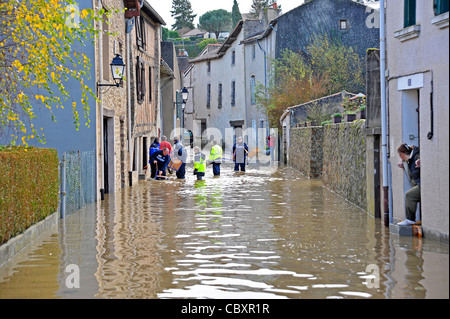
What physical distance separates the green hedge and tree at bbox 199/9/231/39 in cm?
11744

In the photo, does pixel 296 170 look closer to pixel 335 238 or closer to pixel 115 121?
pixel 115 121

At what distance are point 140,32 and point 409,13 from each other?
1854 cm

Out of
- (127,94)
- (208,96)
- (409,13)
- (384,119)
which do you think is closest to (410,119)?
(384,119)

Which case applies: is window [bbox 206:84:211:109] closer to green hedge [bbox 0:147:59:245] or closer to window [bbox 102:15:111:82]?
window [bbox 102:15:111:82]

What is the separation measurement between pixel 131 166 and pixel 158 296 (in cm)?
1866

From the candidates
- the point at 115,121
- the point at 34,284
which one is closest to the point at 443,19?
the point at 34,284

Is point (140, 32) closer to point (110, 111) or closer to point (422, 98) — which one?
point (110, 111)

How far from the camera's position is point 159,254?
10641 mm

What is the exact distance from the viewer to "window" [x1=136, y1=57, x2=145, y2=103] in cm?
2848

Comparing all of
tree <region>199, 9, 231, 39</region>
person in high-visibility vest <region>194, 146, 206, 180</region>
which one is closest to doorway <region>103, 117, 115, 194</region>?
person in high-visibility vest <region>194, 146, 206, 180</region>

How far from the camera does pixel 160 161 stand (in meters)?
29.6

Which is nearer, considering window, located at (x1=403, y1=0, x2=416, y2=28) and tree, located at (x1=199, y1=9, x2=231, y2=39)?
window, located at (x1=403, y1=0, x2=416, y2=28)

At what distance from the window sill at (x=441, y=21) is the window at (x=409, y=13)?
1204mm

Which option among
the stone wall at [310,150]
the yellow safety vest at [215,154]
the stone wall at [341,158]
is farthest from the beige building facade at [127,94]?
the stone wall at [310,150]
